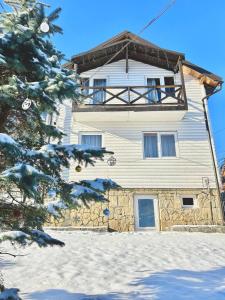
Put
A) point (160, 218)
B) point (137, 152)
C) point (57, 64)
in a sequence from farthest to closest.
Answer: point (137, 152), point (160, 218), point (57, 64)

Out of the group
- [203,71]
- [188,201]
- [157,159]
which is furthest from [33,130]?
[203,71]

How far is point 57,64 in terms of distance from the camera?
4680 mm

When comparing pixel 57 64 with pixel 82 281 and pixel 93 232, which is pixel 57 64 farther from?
pixel 93 232

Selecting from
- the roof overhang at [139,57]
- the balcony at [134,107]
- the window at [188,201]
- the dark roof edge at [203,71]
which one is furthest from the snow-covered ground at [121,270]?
the roof overhang at [139,57]

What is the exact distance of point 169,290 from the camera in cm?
453

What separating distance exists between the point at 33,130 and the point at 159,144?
342 inches

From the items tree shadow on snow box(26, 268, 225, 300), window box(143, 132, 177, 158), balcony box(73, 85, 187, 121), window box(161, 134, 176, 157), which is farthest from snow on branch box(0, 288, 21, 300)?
window box(161, 134, 176, 157)

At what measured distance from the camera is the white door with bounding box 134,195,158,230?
1148cm

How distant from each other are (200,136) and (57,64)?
370 inches

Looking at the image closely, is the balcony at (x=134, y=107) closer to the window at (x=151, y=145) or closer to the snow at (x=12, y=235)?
the window at (x=151, y=145)

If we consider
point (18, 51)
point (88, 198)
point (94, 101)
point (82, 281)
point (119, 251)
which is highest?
point (94, 101)

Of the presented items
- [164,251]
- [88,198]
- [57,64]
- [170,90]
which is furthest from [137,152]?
[88,198]

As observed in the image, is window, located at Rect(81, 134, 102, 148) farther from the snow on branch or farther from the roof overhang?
the snow on branch

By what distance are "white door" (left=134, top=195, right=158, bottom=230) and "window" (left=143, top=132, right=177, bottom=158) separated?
1.90m
